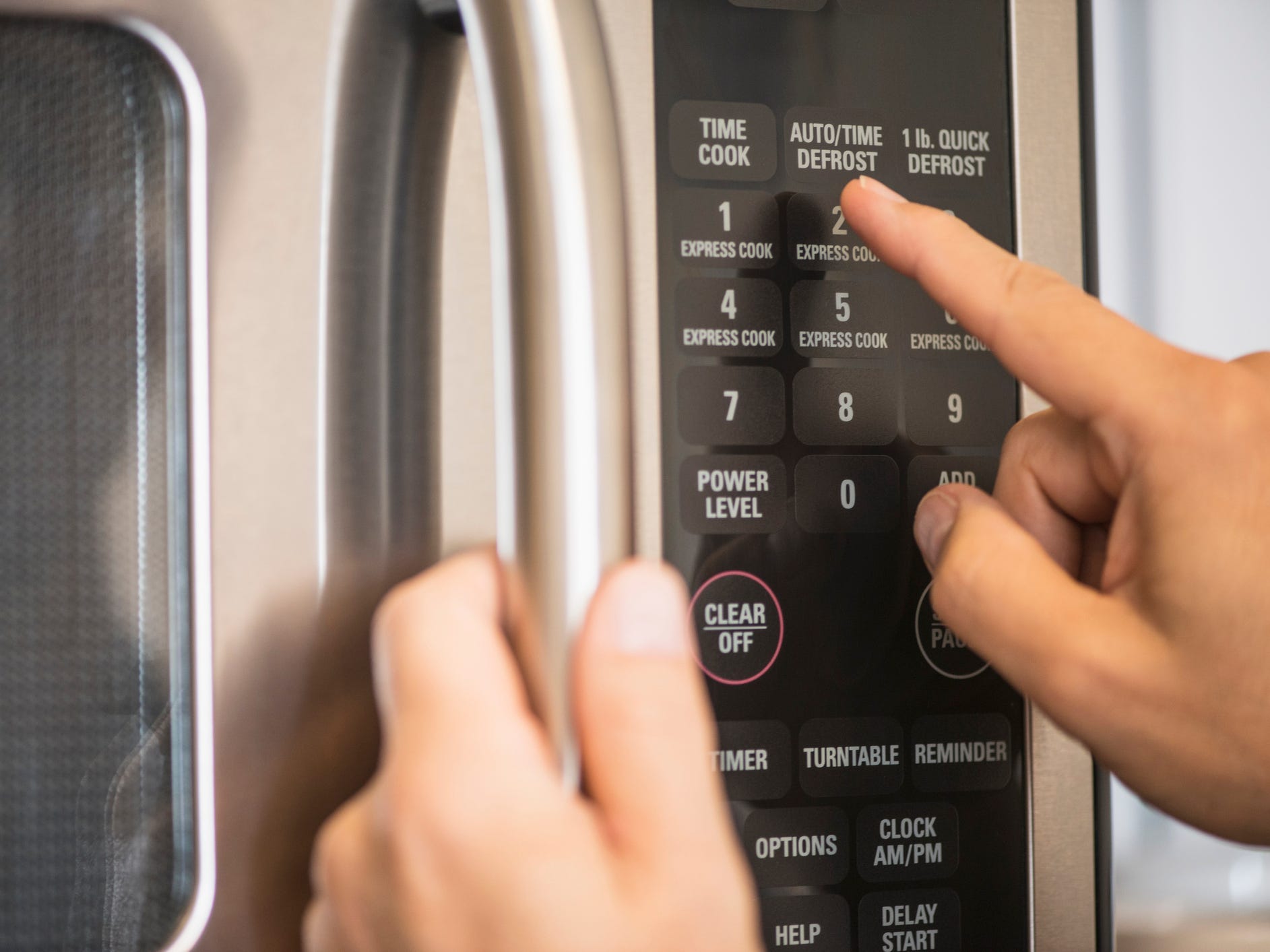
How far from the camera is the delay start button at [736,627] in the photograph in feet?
1.27

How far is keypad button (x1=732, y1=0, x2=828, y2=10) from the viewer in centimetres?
40

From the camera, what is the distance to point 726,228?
1.29 feet

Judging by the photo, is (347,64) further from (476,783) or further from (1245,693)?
(1245,693)

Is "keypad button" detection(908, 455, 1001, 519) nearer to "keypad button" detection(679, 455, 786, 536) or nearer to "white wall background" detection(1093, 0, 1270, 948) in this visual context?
"keypad button" detection(679, 455, 786, 536)

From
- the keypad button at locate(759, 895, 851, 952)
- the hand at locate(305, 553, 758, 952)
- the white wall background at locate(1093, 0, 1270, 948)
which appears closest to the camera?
the hand at locate(305, 553, 758, 952)

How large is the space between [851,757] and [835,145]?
0.25m

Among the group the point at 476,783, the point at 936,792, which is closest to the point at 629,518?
the point at 476,783

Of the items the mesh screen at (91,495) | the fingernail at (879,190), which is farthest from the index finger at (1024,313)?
the mesh screen at (91,495)

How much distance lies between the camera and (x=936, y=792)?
0.40 m

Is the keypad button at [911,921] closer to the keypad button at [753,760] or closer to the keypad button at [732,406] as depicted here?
the keypad button at [753,760]

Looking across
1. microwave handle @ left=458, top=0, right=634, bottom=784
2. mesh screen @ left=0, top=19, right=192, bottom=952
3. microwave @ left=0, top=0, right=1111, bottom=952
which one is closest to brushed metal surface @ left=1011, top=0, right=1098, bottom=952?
microwave @ left=0, top=0, right=1111, bottom=952

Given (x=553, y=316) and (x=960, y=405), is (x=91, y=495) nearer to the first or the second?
(x=553, y=316)

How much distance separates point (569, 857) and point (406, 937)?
5 centimetres

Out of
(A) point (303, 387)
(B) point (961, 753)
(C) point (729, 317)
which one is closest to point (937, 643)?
(B) point (961, 753)
